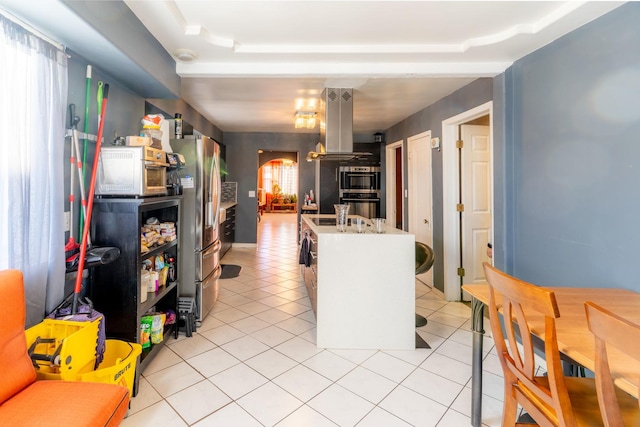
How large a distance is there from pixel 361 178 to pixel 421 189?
2027 mm

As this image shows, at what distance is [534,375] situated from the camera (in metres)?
1.25

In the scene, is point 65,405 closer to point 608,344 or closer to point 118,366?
point 118,366

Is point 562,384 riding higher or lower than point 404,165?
lower

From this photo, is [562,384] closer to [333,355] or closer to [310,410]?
[310,410]

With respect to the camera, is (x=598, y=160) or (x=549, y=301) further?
(x=598, y=160)

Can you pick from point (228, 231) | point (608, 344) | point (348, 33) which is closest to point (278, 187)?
point (228, 231)

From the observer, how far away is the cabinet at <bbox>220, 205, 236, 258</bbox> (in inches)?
218

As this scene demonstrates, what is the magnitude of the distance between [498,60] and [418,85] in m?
0.88

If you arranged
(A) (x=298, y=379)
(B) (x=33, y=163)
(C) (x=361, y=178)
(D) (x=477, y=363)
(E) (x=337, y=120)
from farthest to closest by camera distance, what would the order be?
(C) (x=361, y=178)
(E) (x=337, y=120)
(A) (x=298, y=379)
(D) (x=477, y=363)
(B) (x=33, y=163)

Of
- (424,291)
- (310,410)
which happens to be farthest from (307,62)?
(424,291)

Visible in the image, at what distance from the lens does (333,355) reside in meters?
2.45

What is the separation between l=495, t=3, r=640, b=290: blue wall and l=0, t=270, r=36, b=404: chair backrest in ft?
9.75

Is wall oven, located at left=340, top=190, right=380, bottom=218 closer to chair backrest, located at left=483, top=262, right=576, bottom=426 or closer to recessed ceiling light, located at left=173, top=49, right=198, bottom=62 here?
recessed ceiling light, located at left=173, top=49, right=198, bottom=62

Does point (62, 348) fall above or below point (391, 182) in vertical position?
below
